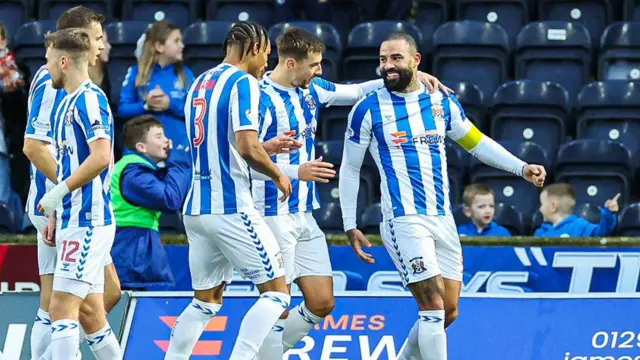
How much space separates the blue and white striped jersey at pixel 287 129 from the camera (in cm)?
776

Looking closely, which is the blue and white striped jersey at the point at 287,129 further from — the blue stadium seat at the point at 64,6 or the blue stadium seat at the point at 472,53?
the blue stadium seat at the point at 64,6

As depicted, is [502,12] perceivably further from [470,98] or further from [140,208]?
[140,208]

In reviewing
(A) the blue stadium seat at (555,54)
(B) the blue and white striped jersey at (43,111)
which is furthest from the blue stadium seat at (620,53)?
(B) the blue and white striped jersey at (43,111)

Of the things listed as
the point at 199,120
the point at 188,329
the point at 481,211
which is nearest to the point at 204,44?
the point at 481,211

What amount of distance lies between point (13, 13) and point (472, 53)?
161 inches

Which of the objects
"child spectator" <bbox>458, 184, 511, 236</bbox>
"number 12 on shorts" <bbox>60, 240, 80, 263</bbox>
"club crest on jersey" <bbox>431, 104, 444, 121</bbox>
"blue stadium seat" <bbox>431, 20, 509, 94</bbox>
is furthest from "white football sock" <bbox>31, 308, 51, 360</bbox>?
"blue stadium seat" <bbox>431, 20, 509, 94</bbox>

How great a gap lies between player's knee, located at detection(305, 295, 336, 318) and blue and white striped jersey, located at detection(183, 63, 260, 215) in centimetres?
95

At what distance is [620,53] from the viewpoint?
11320mm

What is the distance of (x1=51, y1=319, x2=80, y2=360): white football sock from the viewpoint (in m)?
6.76

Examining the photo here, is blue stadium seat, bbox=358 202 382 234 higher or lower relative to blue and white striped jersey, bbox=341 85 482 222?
lower

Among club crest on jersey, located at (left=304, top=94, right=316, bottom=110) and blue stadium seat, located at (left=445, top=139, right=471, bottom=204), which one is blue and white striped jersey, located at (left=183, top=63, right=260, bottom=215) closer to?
club crest on jersey, located at (left=304, top=94, right=316, bottom=110)

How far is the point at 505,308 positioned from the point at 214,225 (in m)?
2.15

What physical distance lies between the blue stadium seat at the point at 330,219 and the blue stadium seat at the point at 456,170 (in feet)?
2.85

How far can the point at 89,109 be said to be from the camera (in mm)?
6785
